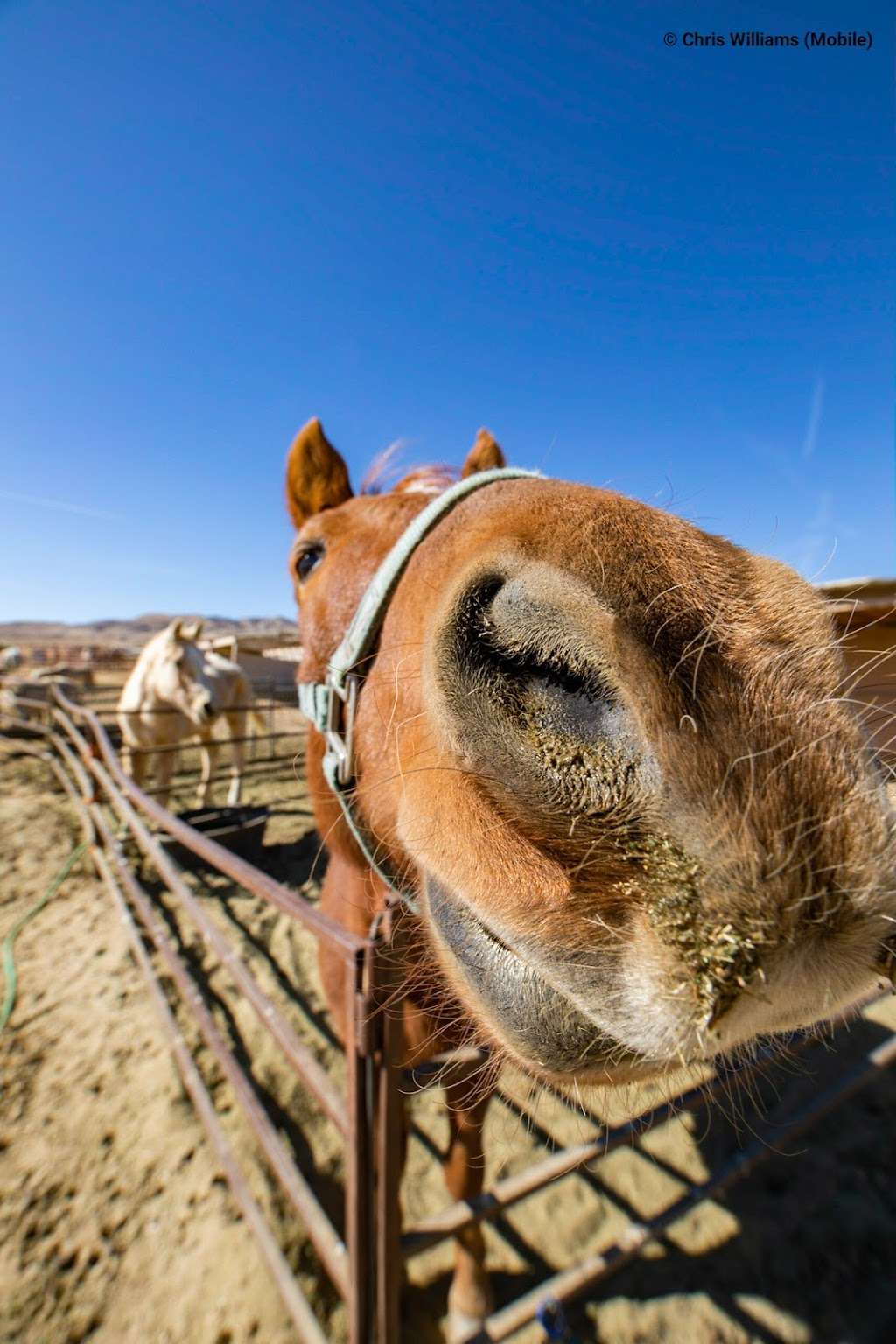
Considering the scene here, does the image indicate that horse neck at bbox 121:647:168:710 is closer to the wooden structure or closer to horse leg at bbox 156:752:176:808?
horse leg at bbox 156:752:176:808

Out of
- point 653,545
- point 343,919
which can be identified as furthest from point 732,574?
point 343,919

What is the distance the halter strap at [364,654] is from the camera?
130cm

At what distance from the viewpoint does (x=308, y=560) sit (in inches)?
81.2

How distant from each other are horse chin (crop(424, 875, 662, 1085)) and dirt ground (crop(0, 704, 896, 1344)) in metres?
1.11

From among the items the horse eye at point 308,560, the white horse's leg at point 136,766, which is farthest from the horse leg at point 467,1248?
the white horse's leg at point 136,766

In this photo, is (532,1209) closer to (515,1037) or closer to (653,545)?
(515,1037)

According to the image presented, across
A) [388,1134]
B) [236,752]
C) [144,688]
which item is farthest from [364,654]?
[236,752]

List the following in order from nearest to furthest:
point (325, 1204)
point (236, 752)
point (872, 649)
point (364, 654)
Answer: point (872, 649) → point (364, 654) → point (325, 1204) → point (236, 752)

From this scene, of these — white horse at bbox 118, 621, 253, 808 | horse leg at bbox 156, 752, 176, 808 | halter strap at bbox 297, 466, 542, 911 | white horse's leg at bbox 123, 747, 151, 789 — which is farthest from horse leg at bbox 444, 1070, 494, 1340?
white horse's leg at bbox 123, 747, 151, 789

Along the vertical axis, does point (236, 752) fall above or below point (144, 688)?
below

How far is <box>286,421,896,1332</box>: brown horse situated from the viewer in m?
0.58

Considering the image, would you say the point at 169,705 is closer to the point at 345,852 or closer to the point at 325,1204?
the point at 325,1204

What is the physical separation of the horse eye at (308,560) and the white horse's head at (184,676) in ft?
20.3

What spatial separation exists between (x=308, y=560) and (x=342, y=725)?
778 mm
